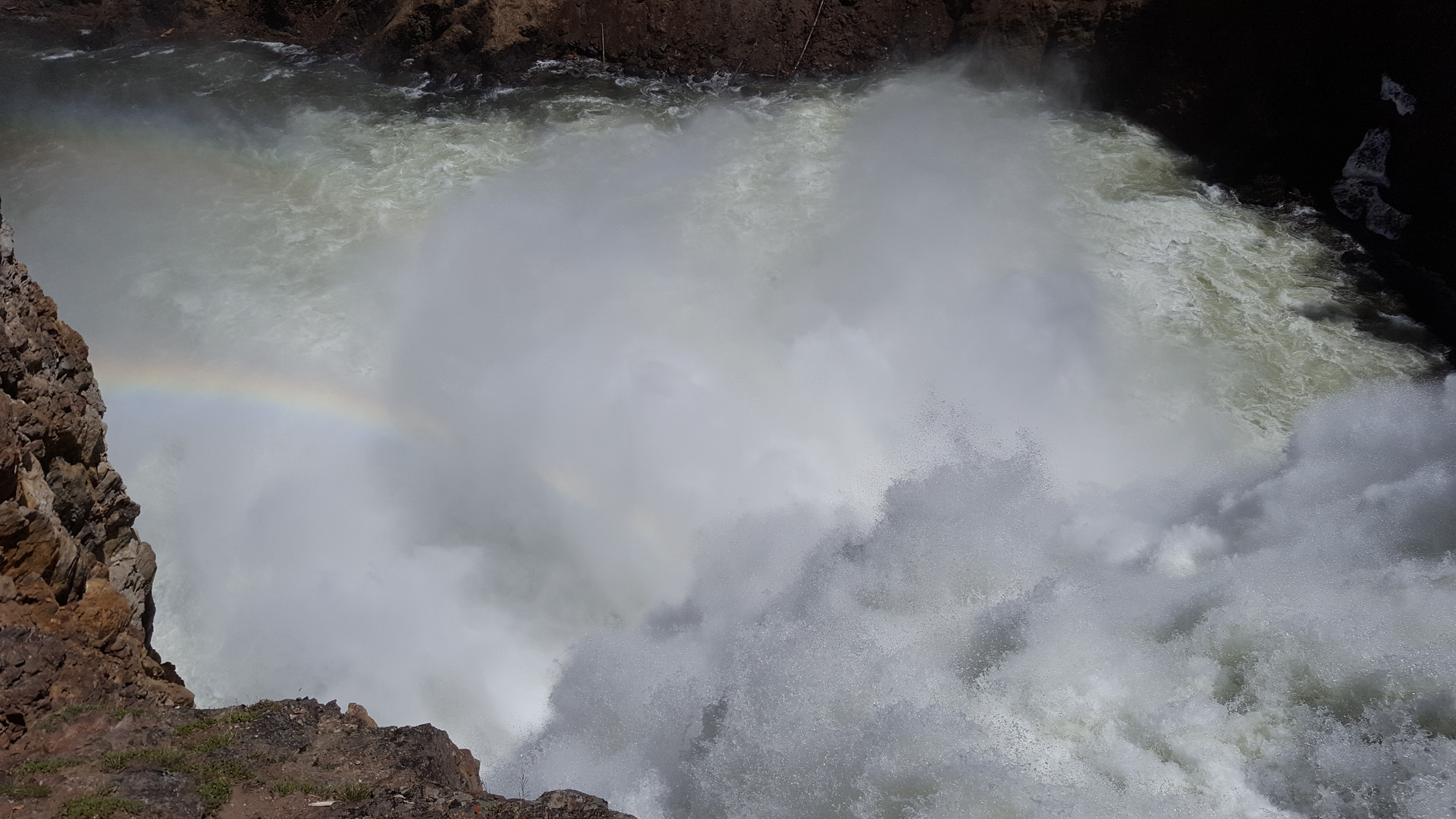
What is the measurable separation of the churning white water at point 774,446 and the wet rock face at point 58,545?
3.10m

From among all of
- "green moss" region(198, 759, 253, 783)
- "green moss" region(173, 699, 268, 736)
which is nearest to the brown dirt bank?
"green moss" region(173, 699, 268, 736)

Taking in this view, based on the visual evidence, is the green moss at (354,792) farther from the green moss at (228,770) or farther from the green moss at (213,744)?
the green moss at (213,744)

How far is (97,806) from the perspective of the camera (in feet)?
18.7

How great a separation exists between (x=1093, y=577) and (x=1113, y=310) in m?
5.80

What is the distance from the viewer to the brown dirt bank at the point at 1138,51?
50.8 ft

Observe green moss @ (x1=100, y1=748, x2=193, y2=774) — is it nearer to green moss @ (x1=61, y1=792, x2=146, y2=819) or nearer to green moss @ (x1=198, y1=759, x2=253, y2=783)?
green moss @ (x1=198, y1=759, x2=253, y2=783)

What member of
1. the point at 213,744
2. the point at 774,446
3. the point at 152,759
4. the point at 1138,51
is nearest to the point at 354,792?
the point at 213,744

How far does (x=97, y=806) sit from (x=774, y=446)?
8.89 metres

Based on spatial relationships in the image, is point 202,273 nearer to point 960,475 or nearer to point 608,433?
point 608,433

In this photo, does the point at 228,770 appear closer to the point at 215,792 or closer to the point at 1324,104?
the point at 215,792

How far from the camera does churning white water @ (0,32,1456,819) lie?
8.80 metres

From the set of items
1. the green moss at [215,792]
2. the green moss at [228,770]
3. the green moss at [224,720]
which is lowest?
the green moss at [224,720]

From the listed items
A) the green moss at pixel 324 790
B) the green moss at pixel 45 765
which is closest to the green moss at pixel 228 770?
the green moss at pixel 324 790

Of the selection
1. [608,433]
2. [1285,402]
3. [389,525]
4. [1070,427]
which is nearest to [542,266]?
[608,433]
